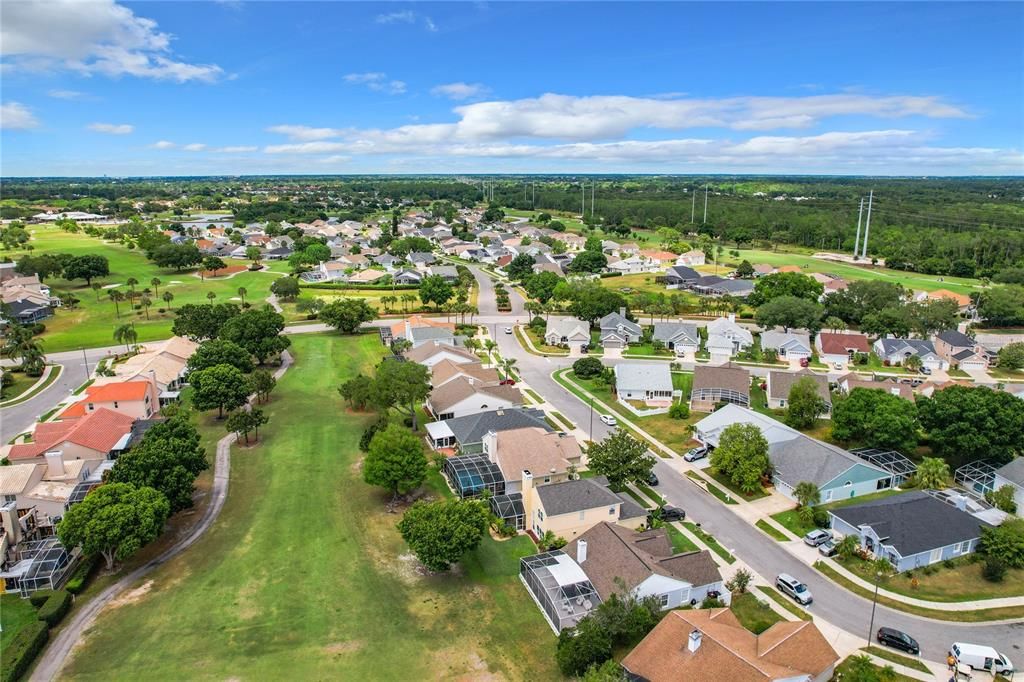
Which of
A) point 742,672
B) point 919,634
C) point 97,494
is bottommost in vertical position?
point 919,634

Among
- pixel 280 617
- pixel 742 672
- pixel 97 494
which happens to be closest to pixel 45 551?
pixel 97 494

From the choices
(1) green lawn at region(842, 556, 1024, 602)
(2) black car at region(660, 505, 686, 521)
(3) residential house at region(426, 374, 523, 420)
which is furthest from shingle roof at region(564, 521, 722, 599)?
(3) residential house at region(426, 374, 523, 420)

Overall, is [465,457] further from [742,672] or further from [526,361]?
[526,361]

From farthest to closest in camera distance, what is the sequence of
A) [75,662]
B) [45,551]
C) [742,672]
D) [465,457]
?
1. [465,457]
2. [45,551]
3. [75,662]
4. [742,672]

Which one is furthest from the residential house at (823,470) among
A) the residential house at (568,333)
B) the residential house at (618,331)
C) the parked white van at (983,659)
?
the residential house at (568,333)

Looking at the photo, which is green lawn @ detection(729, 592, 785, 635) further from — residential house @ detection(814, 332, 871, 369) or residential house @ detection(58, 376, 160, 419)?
residential house @ detection(58, 376, 160, 419)

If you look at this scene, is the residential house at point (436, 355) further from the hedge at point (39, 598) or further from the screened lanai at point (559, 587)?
the hedge at point (39, 598)

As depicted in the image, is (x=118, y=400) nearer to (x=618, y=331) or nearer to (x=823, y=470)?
(x=618, y=331)
